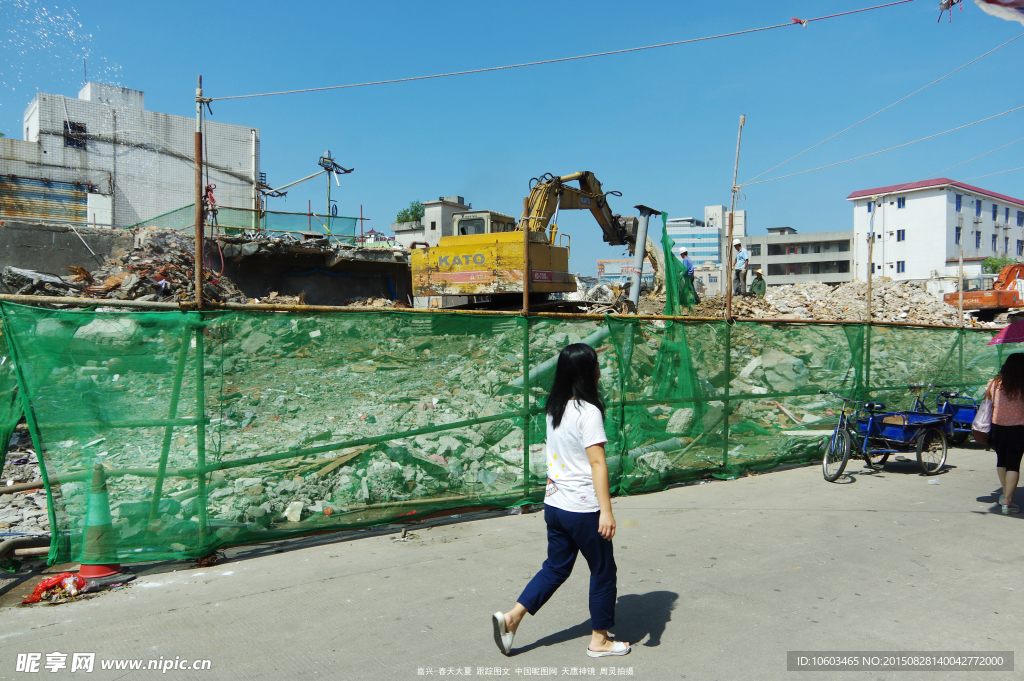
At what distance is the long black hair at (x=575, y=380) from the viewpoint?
3580 mm

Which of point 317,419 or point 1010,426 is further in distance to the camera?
point 1010,426

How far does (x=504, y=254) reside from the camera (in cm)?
1460

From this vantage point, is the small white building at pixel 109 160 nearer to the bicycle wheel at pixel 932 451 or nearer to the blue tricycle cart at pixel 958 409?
the blue tricycle cart at pixel 958 409

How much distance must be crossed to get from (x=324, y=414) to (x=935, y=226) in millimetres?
79506

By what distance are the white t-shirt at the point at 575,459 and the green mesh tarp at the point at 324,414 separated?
8.38 feet

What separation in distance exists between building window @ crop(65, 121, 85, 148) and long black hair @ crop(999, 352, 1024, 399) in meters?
44.8

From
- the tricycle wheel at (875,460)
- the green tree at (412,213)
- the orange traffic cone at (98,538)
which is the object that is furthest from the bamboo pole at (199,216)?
the green tree at (412,213)

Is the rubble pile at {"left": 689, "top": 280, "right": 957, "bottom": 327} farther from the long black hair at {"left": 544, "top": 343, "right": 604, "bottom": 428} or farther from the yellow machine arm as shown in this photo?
the long black hair at {"left": 544, "top": 343, "right": 604, "bottom": 428}

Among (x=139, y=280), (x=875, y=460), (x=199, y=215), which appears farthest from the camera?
(x=139, y=280)

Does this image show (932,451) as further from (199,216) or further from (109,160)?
(109,160)

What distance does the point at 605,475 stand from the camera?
3391 millimetres

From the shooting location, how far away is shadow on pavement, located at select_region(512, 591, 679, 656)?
378cm

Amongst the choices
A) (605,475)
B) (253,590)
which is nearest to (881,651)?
(605,475)

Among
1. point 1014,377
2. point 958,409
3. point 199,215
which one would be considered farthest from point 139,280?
point 958,409
